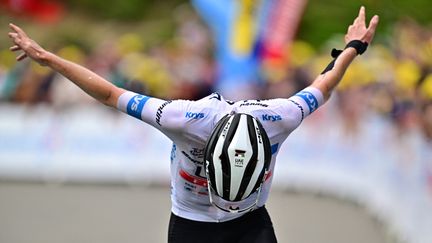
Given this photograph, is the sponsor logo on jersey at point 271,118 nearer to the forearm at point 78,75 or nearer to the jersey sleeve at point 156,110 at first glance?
the jersey sleeve at point 156,110

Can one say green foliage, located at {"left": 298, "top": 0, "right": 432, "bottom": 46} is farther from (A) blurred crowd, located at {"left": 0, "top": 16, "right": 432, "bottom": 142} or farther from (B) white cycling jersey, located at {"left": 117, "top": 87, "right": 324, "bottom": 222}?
(B) white cycling jersey, located at {"left": 117, "top": 87, "right": 324, "bottom": 222}

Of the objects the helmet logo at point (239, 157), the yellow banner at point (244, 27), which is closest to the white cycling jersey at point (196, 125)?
the helmet logo at point (239, 157)

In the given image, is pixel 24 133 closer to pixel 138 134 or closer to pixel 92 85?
pixel 138 134

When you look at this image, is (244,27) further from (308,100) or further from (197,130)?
(197,130)

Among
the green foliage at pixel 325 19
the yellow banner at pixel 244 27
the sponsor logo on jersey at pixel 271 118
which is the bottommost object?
the sponsor logo on jersey at pixel 271 118

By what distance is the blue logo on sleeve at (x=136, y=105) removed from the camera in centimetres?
660

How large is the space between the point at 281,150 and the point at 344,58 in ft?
36.6

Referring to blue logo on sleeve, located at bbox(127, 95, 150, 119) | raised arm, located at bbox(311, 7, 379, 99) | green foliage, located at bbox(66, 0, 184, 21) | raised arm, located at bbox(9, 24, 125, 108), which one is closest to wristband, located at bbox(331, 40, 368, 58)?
raised arm, located at bbox(311, 7, 379, 99)

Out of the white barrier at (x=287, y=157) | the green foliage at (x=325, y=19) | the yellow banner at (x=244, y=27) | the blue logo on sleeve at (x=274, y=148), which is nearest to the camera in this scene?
the blue logo on sleeve at (x=274, y=148)

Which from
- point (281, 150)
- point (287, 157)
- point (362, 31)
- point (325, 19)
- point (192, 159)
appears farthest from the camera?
point (325, 19)

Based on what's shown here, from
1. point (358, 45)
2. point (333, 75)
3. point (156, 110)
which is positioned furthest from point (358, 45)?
point (156, 110)

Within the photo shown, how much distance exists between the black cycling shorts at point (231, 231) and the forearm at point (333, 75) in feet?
3.22

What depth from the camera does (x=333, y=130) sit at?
59.7 feet

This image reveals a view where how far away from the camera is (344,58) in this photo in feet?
24.2
